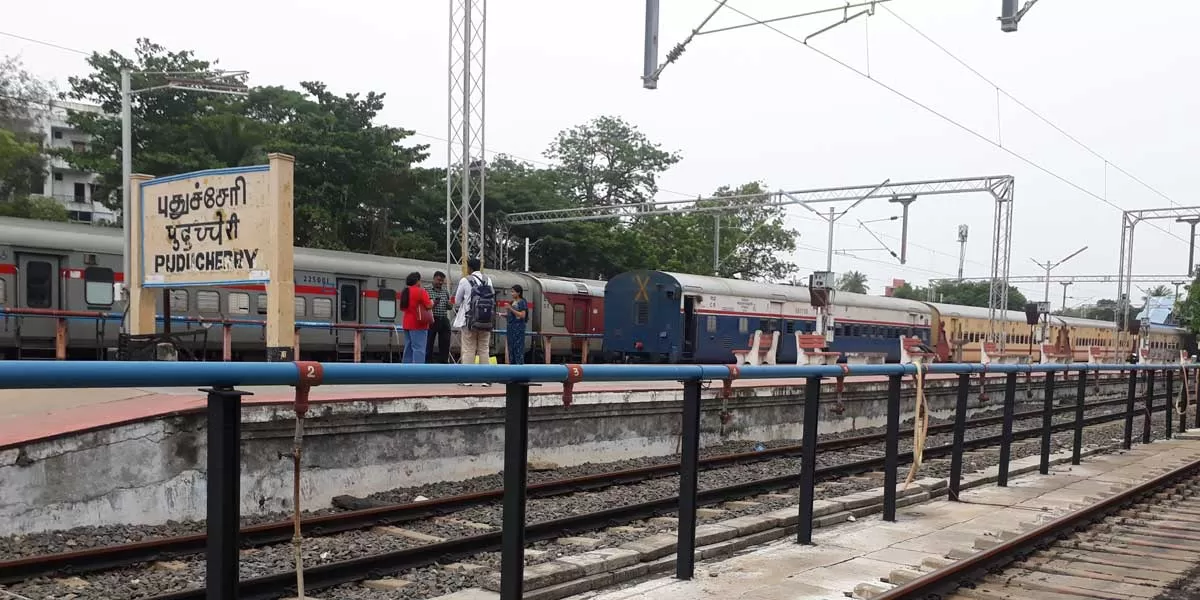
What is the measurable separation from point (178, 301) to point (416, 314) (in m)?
7.63

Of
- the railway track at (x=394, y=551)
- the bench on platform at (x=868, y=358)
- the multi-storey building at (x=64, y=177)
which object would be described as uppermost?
the multi-storey building at (x=64, y=177)

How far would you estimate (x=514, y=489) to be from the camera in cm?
384

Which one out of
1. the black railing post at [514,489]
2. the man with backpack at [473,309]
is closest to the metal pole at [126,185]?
the man with backpack at [473,309]

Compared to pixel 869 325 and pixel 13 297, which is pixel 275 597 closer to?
pixel 13 297

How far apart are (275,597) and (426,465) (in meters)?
3.98

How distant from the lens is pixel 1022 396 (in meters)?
27.0

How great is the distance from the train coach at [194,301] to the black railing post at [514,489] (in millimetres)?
9786

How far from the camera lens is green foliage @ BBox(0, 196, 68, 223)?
3375cm

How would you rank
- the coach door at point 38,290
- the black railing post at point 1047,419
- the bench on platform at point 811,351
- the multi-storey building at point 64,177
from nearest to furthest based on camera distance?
the black railing post at point 1047,419, the coach door at point 38,290, the bench on platform at point 811,351, the multi-storey building at point 64,177

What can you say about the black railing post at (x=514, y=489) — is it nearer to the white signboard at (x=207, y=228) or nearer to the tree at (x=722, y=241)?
the white signboard at (x=207, y=228)

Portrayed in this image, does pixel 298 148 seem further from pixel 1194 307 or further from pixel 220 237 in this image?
pixel 1194 307

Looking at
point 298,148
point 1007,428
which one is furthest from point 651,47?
point 298,148

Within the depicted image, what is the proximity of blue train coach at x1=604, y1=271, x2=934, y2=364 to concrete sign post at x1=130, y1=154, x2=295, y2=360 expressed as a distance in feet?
45.0

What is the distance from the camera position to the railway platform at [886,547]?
502cm
